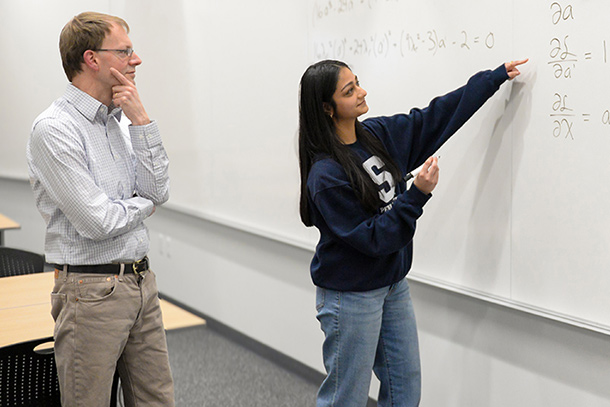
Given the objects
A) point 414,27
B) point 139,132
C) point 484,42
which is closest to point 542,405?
point 484,42

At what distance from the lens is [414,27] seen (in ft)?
8.08

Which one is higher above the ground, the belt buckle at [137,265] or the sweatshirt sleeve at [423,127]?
the sweatshirt sleeve at [423,127]

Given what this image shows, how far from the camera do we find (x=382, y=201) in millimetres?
2045

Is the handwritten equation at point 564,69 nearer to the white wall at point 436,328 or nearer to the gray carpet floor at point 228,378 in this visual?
the white wall at point 436,328

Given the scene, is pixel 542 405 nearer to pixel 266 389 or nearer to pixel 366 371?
pixel 366 371

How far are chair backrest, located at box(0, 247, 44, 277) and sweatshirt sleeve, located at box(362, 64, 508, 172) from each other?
1580mm

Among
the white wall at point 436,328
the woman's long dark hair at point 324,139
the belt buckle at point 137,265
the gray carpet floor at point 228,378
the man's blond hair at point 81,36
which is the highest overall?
the man's blond hair at point 81,36

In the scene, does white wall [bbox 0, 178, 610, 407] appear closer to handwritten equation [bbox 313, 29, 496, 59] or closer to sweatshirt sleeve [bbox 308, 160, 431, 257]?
sweatshirt sleeve [bbox 308, 160, 431, 257]

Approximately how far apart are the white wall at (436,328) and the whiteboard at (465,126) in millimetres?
104

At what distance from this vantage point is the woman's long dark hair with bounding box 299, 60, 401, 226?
1.98 m

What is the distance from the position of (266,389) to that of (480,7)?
2.04m

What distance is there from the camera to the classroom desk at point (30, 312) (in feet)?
6.91

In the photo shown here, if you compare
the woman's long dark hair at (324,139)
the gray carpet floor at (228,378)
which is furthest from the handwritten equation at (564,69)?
the gray carpet floor at (228,378)

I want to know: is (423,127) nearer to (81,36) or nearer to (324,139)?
(324,139)
